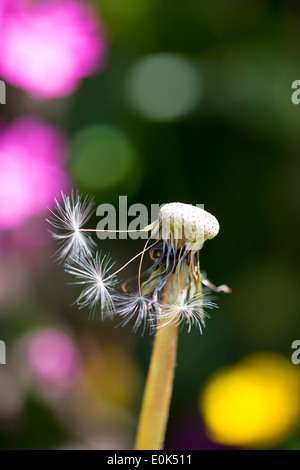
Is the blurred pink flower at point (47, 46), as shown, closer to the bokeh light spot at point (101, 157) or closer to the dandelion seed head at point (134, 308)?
the bokeh light spot at point (101, 157)

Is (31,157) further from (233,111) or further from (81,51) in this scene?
(233,111)

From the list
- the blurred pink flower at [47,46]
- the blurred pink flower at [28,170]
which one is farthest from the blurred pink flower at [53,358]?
the blurred pink flower at [47,46]

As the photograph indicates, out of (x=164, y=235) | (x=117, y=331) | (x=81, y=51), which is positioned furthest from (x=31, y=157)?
(x=164, y=235)

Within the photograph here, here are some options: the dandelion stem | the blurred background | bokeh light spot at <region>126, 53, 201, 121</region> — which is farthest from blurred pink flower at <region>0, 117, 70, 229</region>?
the dandelion stem

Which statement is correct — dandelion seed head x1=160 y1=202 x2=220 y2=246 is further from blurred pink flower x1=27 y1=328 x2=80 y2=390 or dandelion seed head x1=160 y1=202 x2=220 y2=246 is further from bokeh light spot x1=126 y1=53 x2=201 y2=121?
bokeh light spot x1=126 y1=53 x2=201 y2=121

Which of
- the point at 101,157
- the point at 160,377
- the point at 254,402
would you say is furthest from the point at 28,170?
the point at 160,377

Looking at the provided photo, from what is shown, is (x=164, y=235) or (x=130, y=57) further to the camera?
(x=130, y=57)

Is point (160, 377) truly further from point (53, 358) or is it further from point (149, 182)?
point (149, 182)
